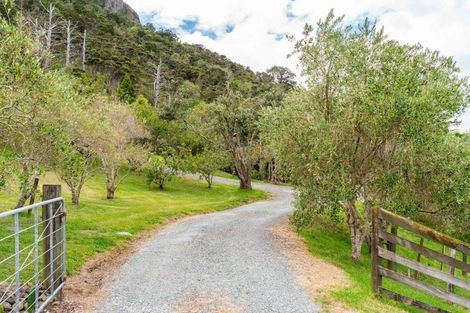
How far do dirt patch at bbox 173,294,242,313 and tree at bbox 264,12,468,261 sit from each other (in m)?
7.44

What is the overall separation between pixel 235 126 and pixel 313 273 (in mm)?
27428

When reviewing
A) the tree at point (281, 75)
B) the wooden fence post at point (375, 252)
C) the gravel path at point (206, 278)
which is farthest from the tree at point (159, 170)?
the tree at point (281, 75)

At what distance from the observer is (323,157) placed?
14.6 meters

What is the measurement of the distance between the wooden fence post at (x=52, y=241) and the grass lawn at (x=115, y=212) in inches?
98.7

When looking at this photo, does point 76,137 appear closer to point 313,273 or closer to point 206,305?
point 313,273

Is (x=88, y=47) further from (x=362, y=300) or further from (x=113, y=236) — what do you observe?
(x=362, y=300)

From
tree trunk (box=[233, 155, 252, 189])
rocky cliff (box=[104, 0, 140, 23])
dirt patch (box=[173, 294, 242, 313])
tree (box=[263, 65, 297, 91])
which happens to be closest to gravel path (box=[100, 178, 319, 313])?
dirt patch (box=[173, 294, 242, 313])

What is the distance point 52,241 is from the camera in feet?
25.8

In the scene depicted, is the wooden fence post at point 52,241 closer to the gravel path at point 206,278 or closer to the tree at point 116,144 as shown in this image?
the gravel path at point 206,278

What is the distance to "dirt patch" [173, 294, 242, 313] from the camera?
26.1 ft

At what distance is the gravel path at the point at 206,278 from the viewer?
27.2 feet

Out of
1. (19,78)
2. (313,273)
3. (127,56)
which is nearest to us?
(19,78)

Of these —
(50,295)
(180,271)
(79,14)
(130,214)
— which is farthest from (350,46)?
(79,14)

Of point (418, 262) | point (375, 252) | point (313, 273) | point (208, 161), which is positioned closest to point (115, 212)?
point (313, 273)
